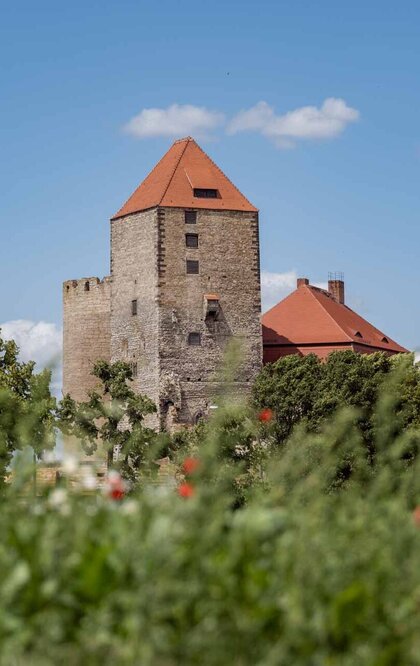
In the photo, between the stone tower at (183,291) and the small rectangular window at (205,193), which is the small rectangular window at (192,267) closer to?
the stone tower at (183,291)

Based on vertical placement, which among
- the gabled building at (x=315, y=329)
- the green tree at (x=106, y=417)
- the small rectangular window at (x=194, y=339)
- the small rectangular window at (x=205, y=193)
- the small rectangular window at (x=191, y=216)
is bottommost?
the green tree at (x=106, y=417)

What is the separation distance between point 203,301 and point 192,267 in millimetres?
1469

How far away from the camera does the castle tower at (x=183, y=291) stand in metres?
55.2

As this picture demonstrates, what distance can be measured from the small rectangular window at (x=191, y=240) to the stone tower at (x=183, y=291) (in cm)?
4

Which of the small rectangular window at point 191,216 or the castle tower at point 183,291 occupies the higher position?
the small rectangular window at point 191,216

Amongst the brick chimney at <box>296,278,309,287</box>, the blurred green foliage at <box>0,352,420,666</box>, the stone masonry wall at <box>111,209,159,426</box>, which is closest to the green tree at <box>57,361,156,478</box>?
the stone masonry wall at <box>111,209,159,426</box>

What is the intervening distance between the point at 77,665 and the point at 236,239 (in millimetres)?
52505

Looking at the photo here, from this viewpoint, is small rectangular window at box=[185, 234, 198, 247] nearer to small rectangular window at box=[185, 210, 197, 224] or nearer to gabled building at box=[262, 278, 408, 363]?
small rectangular window at box=[185, 210, 197, 224]

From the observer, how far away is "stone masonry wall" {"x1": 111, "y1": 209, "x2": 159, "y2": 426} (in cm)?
5559

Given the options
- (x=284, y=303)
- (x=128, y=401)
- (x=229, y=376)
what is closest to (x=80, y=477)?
(x=229, y=376)

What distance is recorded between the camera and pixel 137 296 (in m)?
56.8

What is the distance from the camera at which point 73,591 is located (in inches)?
226

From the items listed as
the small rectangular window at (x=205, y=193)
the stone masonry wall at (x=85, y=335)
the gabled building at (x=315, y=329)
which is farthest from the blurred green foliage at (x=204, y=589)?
the gabled building at (x=315, y=329)

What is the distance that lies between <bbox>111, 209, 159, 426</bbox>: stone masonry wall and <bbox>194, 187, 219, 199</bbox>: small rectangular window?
2.46 metres
